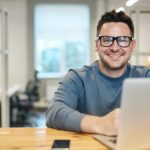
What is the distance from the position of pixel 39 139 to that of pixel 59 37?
728 centimetres

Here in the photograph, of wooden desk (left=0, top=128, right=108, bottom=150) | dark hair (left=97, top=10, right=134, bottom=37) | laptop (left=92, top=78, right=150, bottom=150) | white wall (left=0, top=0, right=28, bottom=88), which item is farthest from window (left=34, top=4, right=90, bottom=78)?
laptop (left=92, top=78, right=150, bottom=150)

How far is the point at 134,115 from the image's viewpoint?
835 mm

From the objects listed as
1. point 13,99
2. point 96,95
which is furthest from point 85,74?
point 13,99

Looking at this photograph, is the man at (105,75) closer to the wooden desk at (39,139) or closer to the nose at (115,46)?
the nose at (115,46)

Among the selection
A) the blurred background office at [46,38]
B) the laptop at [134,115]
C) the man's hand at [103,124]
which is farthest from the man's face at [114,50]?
the blurred background office at [46,38]

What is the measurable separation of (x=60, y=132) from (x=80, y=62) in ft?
24.1

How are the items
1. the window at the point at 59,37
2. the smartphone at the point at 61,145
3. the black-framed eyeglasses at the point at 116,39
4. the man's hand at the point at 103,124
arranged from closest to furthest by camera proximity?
1. the smartphone at the point at 61,145
2. the man's hand at the point at 103,124
3. the black-framed eyeglasses at the point at 116,39
4. the window at the point at 59,37

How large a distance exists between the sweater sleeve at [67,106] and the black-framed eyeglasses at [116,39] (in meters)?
0.23

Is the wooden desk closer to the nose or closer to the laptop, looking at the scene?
the laptop

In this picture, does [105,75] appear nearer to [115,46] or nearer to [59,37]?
[115,46]

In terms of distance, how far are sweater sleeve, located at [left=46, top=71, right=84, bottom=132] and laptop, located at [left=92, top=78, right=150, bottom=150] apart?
397mm

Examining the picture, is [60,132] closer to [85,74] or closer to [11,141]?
[11,141]

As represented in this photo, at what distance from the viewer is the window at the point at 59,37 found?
27.0 ft

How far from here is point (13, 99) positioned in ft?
20.8
